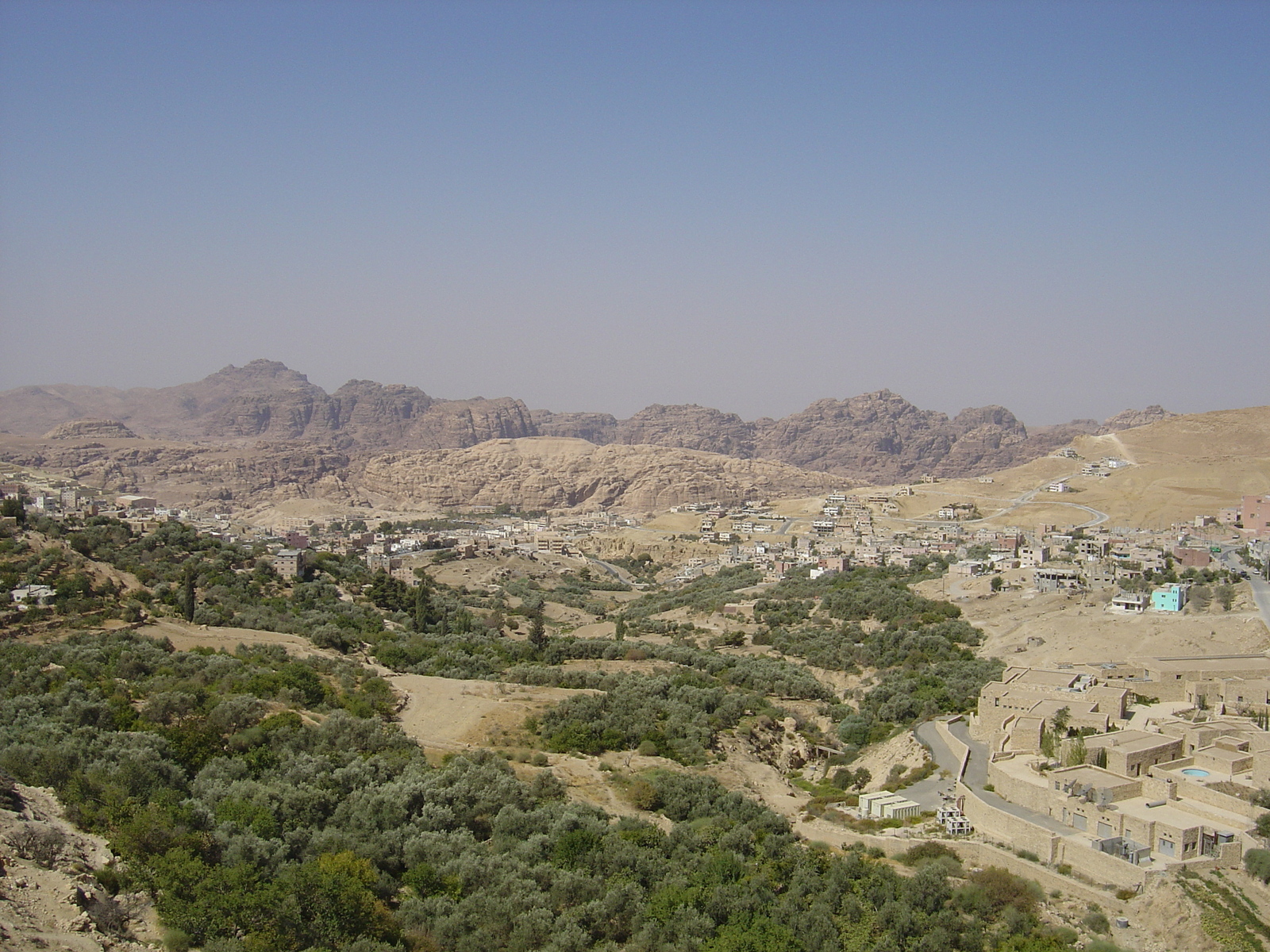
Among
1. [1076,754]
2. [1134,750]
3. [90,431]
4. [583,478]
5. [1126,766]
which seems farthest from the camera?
[90,431]

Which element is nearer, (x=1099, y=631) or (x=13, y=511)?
(x=1099, y=631)

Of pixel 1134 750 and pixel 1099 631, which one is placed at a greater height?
pixel 1134 750

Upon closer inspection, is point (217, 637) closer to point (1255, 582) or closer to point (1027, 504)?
point (1255, 582)

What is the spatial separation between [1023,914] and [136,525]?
53.6 meters

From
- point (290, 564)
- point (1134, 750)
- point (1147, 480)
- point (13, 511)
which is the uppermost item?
point (1147, 480)

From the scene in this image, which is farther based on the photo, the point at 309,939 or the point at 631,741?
the point at 631,741

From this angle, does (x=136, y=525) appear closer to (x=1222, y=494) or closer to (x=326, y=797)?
(x=326, y=797)

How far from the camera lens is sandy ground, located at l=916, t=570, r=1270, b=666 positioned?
3080cm

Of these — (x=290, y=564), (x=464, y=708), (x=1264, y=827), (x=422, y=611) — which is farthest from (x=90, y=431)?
(x=1264, y=827)

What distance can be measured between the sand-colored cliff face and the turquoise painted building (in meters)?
97.3

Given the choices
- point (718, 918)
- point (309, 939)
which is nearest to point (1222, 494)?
point (718, 918)

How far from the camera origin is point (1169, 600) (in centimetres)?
3547

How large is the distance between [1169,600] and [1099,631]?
14.4ft

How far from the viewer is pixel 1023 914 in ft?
48.5
